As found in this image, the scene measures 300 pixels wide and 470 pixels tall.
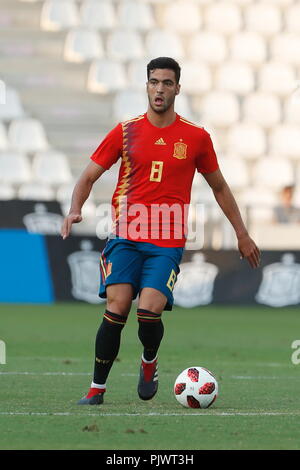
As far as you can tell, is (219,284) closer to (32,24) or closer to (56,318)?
(56,318)

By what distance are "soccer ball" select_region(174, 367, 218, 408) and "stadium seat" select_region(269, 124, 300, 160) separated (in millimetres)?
16450

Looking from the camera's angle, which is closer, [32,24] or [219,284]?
[219,284]

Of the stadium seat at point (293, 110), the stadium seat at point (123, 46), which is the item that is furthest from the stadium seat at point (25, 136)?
the stadium seat at point (293, 110)

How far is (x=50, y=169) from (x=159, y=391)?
12874mm

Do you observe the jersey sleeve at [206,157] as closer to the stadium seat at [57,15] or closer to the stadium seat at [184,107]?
the stadium seat at [184,107]

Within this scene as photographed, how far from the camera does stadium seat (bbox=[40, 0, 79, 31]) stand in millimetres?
22609

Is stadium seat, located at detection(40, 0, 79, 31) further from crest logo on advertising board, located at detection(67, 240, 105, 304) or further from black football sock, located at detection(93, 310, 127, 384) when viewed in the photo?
black football sock, located at detection(93, 310, 127, 384)

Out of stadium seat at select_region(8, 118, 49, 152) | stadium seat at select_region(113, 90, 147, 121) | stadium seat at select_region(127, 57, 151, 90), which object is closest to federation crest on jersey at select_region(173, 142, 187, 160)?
stadium seat at select_region(8, 118, 49, 152)

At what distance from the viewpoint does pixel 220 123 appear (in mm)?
23031

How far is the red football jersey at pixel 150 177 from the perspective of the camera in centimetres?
698

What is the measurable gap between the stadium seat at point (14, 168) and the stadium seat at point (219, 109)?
4.44m

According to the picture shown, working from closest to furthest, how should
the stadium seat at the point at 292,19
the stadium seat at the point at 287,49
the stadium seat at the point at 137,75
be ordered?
the stadium seat at the point at 137,75 < the stadium seat at the point at 287,49 < the stadium seat at the point at 292,19

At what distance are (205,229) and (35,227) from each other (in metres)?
2.78
